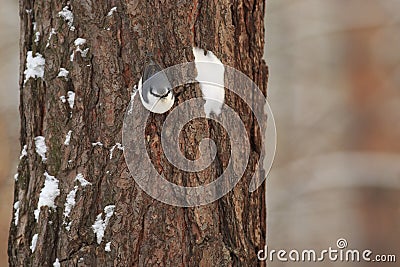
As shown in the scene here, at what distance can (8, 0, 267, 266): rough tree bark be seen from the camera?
3.57ft

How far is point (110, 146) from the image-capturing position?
43.3 inches

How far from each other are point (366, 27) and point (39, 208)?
4.13 metres

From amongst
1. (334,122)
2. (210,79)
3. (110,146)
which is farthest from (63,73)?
(334,122)

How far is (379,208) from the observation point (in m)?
4.61

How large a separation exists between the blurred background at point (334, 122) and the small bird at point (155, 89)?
3.61 m

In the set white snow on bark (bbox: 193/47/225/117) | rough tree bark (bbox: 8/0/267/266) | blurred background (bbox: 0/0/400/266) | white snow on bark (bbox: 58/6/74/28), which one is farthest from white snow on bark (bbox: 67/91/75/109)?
blurred background (bbox: 0/0/400/266)

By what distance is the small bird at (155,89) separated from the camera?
3.53 ft

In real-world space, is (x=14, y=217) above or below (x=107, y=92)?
below

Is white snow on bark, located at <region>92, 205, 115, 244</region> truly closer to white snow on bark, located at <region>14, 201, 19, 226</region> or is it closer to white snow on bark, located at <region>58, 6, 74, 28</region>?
white snow on bark, located at <region>14, 201, 19, 226</region>

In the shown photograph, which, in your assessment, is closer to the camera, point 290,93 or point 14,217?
point 14,217

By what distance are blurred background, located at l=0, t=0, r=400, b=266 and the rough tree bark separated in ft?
11.6

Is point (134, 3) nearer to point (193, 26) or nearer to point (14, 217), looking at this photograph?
point (193, 26)

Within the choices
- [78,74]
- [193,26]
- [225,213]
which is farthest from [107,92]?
[225,213]

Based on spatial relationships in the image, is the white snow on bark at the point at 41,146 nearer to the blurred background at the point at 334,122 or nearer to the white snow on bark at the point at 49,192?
the white snow on bark at the point at 49,192
